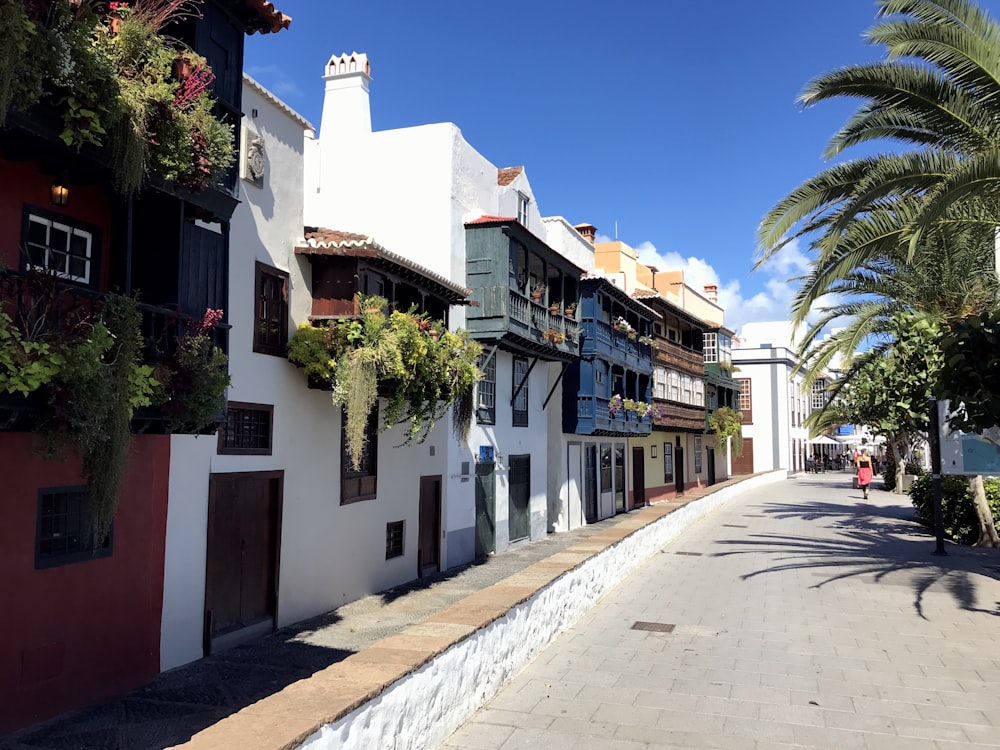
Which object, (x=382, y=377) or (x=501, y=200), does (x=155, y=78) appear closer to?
(x=382, y=377)

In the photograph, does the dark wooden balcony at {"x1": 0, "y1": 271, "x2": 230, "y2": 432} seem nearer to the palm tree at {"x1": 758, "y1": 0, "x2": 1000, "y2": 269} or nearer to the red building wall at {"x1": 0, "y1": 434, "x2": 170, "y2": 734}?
the red building wall at {"x1": 0, "y1": 434, "x2": 170, "y2": 734}

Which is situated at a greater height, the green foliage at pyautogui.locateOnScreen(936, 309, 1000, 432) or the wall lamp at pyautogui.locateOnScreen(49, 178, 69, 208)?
the wall lamp at pyautogui.locateOnScreen(49, 178, 69, 208)

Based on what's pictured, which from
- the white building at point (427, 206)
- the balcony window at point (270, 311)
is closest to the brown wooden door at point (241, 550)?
the balcony window at point (270, 311)

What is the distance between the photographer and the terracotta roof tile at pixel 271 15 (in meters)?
9.60

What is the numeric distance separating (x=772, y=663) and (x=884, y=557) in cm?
990

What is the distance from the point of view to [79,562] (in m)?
8.16

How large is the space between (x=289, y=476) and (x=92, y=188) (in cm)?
519

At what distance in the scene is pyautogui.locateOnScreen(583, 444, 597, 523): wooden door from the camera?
1032 inches

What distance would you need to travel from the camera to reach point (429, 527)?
16.7 meters

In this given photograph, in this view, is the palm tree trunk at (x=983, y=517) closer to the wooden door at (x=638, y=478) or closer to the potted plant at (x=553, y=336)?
the potted plant at (x=553, y=336)

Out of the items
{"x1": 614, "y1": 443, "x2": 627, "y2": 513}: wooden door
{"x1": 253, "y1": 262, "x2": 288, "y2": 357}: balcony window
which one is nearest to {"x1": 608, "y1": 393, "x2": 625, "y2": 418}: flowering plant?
{"x1": 614, "y1": 443, "x2": 627, "y2": 513}: wooden door

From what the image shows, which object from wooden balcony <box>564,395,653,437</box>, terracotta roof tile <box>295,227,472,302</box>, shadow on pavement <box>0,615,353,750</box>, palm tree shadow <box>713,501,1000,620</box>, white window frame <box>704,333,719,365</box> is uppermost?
A: white window frame <box>704,333,719,365</box>

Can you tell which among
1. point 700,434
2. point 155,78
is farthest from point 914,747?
point 700,434

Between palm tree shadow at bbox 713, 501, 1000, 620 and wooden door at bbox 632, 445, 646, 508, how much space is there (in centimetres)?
875
